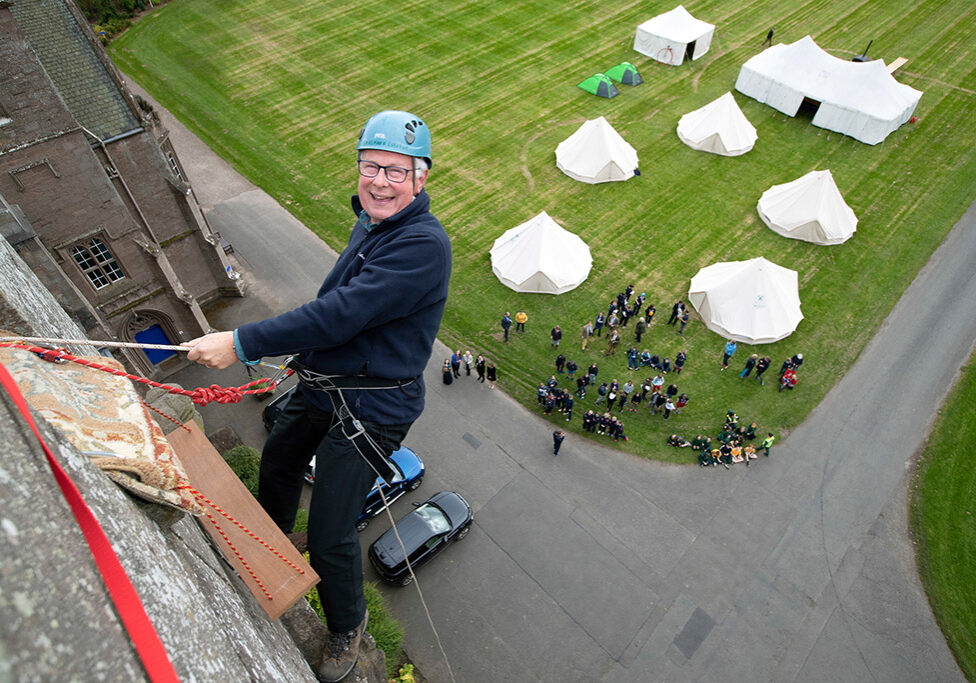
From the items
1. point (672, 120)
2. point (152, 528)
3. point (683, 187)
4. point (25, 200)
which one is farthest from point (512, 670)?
point (672, 120)

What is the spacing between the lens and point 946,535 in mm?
18781

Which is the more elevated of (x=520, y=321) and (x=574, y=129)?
(x=574, y=129)

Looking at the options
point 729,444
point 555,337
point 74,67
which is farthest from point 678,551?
point 74,67

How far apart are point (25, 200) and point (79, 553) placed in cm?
1938

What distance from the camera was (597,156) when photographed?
31.0m

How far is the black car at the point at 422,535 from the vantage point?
17.0m

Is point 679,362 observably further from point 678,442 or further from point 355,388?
point 355,388

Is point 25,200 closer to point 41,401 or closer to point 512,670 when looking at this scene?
point 41,401

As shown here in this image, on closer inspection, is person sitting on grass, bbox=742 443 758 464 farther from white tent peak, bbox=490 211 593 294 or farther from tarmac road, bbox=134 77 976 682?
white tent peak, bbox=490 211 593 294

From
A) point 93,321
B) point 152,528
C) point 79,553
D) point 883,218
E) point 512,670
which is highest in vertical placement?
point 79,553

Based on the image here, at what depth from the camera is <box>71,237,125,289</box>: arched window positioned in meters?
18.6

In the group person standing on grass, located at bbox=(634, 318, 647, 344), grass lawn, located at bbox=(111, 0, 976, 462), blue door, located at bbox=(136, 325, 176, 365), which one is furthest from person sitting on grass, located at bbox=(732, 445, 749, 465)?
blue door, located at bbox=(136, 325, 176, 365)

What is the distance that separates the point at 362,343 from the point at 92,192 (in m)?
16.7

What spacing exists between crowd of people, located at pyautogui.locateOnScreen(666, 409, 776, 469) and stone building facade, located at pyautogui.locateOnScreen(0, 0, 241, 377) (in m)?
19.4
